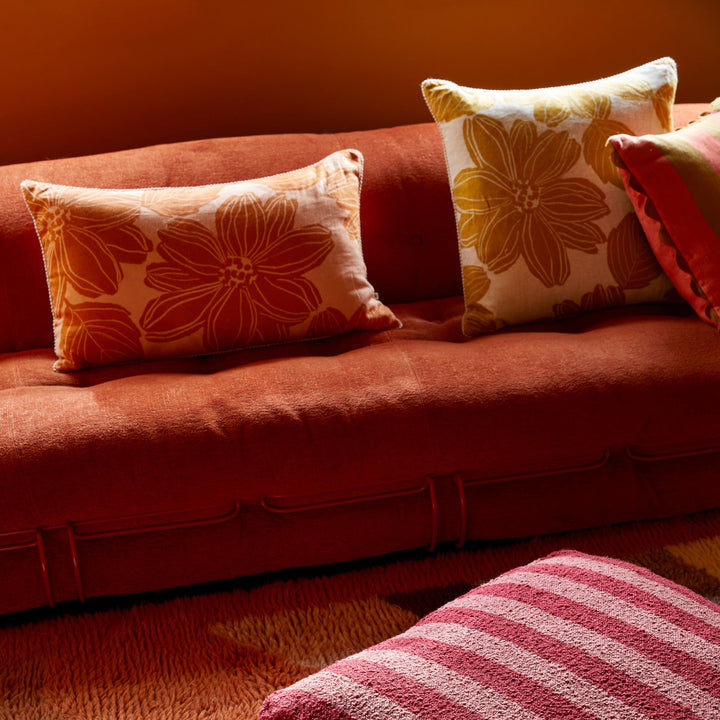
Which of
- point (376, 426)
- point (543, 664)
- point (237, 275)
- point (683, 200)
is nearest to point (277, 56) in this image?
point (237, 275)

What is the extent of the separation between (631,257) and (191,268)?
84 cm

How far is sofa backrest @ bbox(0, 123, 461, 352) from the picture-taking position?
171cm

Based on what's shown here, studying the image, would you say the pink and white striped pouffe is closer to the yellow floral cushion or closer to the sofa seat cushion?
the sofa seat cushion

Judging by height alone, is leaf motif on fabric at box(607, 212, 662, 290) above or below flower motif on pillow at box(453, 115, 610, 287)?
below

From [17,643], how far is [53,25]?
4.60 ft

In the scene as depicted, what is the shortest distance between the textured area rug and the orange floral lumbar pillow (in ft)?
1.50

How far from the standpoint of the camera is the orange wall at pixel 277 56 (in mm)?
2018

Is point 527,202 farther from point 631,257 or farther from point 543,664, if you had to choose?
point 543,664

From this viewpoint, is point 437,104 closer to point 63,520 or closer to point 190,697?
point 63,520

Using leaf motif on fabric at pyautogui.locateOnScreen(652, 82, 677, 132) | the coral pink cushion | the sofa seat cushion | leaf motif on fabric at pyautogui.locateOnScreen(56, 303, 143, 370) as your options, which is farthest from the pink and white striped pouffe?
leaf motif on fabric at pyautogui.locateOnScreen(652, 82, 677, 132)

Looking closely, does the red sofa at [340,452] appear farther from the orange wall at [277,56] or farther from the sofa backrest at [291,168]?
the orange wall at [277,56]

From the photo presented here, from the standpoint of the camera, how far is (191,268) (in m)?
1.56

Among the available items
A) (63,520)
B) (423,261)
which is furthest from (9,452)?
(423,261)

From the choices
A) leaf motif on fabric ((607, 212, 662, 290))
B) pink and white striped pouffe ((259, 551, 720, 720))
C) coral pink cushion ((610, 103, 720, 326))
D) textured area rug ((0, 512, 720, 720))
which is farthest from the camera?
leaf motif on fabric ((607, 212, 662, 290))
